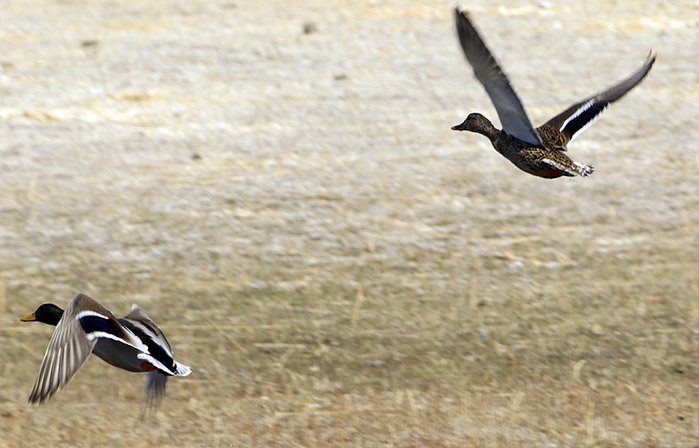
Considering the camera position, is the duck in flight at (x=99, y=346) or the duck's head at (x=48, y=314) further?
the duck's head at (x=48, y=314)

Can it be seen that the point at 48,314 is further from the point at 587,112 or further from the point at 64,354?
the point at 587,112

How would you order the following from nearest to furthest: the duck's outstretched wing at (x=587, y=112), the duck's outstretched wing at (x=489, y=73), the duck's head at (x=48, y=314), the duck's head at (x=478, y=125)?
the duck's outstretched wing at (x=489, y=73), the duck's head at (x=48, y=314), the duck's head at (x=478, y=125), the duck's outstretched wing at (x=587, y=112)

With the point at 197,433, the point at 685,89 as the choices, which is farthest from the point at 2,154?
the point at 685,89

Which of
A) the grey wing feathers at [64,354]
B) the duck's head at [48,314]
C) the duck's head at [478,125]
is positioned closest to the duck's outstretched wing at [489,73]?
the duck's head at [478,125]

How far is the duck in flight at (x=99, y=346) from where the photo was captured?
4.62m

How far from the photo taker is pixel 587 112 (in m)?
6.69

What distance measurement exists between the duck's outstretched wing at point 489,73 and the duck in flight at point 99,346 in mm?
2365

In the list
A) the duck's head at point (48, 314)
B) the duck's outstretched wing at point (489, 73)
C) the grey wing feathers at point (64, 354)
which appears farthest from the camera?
the duck's head at point (48, 314)

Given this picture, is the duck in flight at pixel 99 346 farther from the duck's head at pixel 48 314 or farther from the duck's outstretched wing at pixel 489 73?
the duck's outstretched wing at pixel 489 73

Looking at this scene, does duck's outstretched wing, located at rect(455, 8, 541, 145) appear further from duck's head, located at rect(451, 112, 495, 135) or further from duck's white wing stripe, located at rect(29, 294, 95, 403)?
duck's white wing stripe, located at rect(29, 294, 95, 403)

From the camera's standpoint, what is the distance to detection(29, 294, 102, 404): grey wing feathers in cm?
455

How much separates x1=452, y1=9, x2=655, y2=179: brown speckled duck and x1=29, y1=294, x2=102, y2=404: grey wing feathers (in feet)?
8.40

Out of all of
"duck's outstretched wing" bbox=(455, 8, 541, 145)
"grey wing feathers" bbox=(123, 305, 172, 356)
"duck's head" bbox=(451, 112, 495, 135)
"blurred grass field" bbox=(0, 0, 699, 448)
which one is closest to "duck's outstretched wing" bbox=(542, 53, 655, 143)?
"duck's head" bbox=(451, 112, 495, 135)

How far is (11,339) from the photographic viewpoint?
6934 mm
